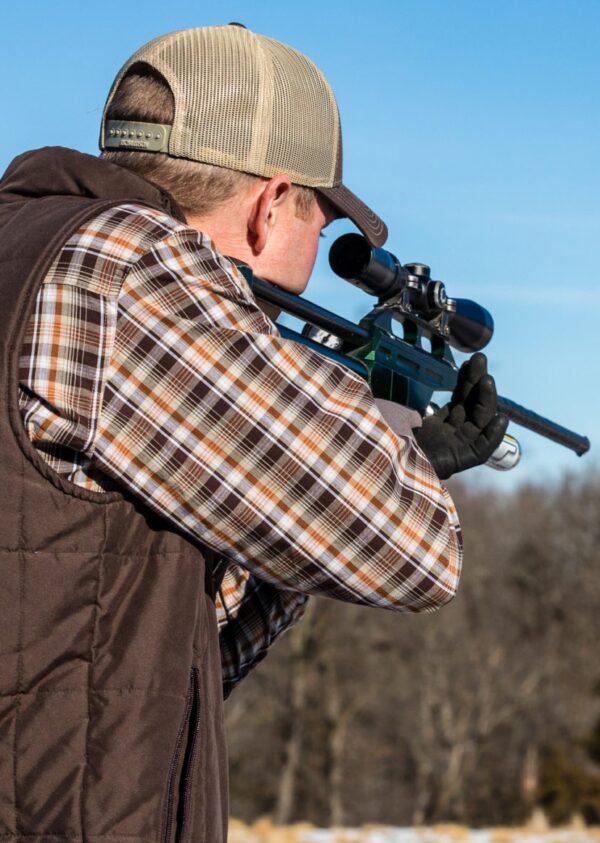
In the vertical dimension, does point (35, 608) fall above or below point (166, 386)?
below

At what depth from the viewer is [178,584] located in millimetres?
2223

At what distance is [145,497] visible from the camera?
215 centimetres

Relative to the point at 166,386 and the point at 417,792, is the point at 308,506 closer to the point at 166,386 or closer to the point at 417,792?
the point at 166,386

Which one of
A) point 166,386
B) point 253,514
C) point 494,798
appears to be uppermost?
point 166,386

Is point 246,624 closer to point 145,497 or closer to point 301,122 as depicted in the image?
point 145,497

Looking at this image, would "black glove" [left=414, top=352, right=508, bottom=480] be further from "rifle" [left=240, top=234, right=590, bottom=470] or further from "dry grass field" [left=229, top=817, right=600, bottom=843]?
"dry grass field" [left=229, top=817, right=600, bottom=843]

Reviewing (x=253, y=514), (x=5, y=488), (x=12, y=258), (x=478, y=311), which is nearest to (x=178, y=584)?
(x=253, y=514)

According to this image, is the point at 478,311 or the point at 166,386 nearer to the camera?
the point at 166,386

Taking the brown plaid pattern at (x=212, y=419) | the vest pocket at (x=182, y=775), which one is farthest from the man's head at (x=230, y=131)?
the vest pocket at (x=182, y=775)

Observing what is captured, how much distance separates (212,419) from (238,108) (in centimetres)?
75

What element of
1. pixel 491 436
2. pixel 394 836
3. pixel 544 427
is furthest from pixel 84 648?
pixel 394 836

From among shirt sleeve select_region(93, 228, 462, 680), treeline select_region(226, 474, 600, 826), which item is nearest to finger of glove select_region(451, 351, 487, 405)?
shirt sleeve select_region(93, 228, 462, 680)

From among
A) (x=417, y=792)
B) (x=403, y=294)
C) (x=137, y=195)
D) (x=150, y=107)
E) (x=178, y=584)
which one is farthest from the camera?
(x=417, y=792)

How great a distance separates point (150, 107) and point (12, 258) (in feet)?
1.99
